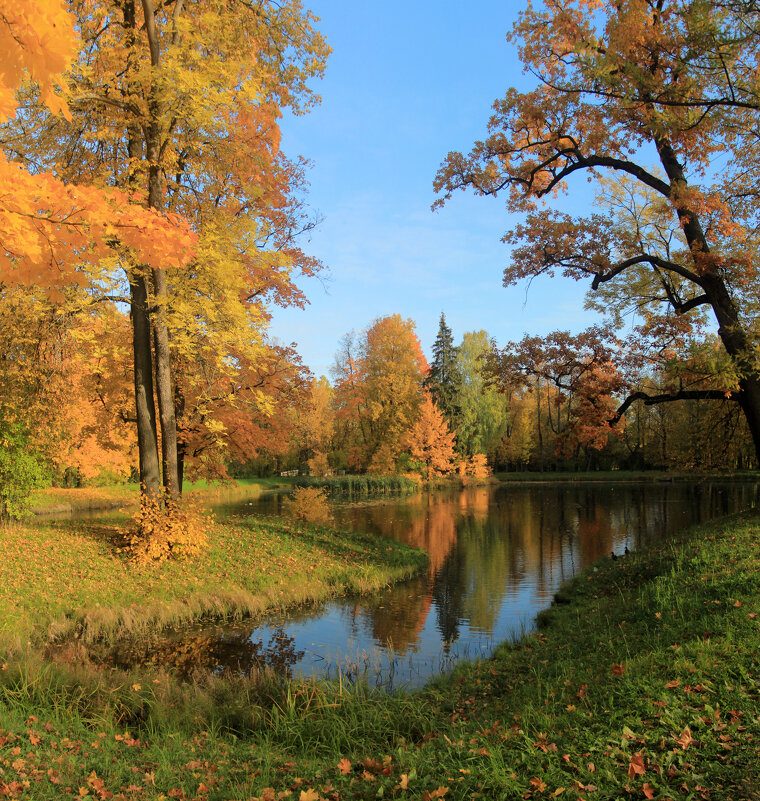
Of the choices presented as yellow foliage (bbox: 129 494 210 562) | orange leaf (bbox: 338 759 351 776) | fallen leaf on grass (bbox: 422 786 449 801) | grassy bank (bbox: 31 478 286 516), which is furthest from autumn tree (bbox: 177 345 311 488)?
fallen leaf on grass (bbox: 422 786 449 801)

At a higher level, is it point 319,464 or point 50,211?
point 50,211

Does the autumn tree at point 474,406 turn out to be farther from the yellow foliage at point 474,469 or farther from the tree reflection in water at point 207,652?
the tree reflection in water at point 207,652

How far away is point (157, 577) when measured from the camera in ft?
32.7

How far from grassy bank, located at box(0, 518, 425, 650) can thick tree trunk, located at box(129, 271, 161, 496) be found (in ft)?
5.17

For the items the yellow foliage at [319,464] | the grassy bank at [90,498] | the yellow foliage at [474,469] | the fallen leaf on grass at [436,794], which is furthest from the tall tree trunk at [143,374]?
the yellow foliage at [319,464]

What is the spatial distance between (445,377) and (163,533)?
127 feet

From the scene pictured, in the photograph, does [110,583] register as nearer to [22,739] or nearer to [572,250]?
[22,739]

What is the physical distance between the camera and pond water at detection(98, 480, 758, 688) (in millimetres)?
7613

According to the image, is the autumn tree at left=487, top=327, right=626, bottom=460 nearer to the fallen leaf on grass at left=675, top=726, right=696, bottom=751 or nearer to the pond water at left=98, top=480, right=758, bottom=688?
the pond water at left=98, top=480, right=758, bottom=688

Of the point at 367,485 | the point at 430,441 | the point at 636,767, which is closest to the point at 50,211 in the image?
the point at 636,767

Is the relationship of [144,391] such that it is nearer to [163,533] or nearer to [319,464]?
[163,533]

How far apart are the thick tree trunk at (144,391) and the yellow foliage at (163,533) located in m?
0.41

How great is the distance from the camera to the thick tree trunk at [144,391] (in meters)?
11.1

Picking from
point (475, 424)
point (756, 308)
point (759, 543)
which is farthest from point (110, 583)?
point (475, 424)
